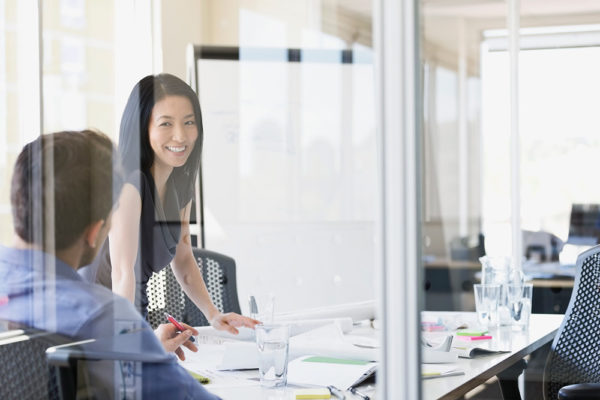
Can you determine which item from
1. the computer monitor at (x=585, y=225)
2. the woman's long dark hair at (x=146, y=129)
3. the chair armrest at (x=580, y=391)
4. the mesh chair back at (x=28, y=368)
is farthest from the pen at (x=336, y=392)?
the computer monitor at (x=585, y=225)

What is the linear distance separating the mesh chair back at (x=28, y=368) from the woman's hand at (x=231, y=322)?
1.23 feet

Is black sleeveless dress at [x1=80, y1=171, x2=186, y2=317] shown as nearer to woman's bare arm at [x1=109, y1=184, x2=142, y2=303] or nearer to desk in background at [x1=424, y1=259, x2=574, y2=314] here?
woman's bare arm at [x1=109, y1=184, x2=142, y2=303]

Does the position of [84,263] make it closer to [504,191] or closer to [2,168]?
[2,168]

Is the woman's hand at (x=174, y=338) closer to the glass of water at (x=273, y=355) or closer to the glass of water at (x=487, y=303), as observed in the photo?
the glass of water at (x=273, y=355)

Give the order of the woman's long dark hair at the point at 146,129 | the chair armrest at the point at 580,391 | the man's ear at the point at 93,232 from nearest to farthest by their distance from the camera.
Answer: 1. the man's ear at the point at 93,232
2. the woman's long dark hair at the point at 146,129
3. the chair armrest at the point at 580,391

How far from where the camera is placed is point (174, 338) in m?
1.60

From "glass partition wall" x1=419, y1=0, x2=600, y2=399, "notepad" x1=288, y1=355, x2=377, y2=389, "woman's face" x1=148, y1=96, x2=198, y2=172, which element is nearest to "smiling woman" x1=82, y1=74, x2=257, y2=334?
"woman's face" x1=148, y1=96, x2=198, y2=172

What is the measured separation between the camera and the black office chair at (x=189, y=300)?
167cm

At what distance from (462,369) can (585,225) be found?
1547 millimetres

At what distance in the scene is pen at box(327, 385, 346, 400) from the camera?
135cm

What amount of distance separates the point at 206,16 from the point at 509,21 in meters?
1.05

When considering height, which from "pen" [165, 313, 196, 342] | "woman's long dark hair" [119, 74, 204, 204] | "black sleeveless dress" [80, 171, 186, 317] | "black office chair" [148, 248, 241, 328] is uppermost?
"woman's long dark hair" [119, 74, 204, 204]

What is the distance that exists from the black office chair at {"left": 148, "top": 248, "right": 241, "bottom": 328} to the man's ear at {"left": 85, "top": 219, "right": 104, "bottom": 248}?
17 centimetres

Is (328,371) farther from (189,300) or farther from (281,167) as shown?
(281,167)
